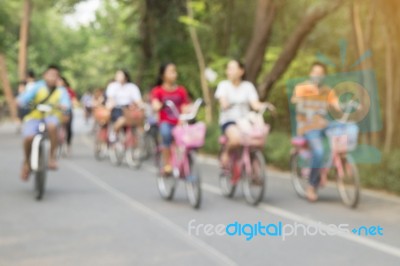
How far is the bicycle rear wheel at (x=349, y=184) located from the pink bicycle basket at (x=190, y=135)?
1.93m

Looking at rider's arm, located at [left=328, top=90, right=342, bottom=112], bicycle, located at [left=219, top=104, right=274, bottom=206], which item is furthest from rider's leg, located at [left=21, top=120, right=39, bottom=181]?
rider's arm, located at [left=328, top=90, right=342, bottom=112]

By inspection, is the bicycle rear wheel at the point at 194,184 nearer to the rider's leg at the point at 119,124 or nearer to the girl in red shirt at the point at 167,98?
the girl in red shirt at the point at 167,98

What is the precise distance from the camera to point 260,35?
19297mm

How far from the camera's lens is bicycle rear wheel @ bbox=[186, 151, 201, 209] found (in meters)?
9.96

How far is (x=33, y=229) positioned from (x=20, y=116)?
304 cm

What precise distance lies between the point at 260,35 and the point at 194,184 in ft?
32.2

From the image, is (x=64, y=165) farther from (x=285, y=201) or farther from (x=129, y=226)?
(x=129, y=226)

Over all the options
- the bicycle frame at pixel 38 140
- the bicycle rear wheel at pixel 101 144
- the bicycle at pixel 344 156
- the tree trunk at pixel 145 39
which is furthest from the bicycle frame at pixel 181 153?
the tree trunk at pixel 145 39

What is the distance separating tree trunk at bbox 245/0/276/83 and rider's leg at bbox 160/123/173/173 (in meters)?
8.77

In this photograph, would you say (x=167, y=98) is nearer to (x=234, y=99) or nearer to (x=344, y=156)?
(x=234, y=99)

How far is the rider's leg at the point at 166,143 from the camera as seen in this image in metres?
10.8

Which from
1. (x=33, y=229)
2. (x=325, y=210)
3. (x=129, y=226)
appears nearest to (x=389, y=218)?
(x=325, y=210)

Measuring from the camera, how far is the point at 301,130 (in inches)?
424

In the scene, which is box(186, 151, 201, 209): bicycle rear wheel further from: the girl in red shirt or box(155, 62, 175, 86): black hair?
box(155, 62, 175, 86): black hair
